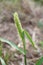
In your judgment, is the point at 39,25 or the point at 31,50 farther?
the point at 39,25

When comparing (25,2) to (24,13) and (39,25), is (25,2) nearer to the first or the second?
(24,13)

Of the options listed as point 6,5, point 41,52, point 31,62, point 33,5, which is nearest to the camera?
point 31,62

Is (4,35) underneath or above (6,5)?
underneath

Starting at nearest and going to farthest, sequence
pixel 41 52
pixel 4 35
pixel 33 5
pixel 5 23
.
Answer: pixel 41 52, pixel 4 35, pixel 5 23, pixel 33 5

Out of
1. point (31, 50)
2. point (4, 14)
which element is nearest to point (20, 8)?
point (4, 14)

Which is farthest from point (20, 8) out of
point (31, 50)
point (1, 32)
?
point (31, 50)

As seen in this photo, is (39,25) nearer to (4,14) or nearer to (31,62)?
(4,14)
